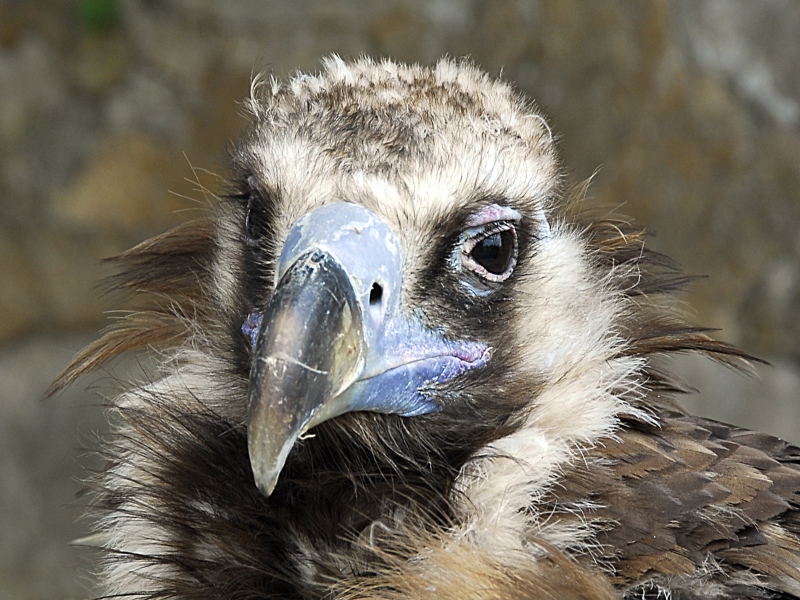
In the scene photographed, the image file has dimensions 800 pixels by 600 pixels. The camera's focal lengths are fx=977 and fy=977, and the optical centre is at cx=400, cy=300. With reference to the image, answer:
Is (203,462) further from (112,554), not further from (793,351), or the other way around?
(793,351)

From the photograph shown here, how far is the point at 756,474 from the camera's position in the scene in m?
1.08

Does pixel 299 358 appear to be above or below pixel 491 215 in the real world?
below

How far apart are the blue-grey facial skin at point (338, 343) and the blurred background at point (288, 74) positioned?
128cm

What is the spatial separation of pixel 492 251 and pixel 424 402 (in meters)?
0.20

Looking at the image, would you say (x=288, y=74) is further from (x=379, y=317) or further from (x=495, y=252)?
(x=379, y=317)

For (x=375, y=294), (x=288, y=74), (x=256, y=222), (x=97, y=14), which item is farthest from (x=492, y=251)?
(x=97, y=14)

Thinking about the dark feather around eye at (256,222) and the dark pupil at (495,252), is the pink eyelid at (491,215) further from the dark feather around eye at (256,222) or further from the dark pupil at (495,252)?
the dark feather around eye at (256,222)

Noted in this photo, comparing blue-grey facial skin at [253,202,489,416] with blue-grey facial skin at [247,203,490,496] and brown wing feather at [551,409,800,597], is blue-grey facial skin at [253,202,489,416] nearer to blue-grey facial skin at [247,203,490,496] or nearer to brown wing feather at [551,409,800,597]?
blue-grey facial skin at [247,203,490,496]

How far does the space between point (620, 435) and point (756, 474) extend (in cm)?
15

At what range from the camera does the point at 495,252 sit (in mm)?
1165

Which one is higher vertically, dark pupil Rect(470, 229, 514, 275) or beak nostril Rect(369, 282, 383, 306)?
dark pupil Rect(470, 229, 514, 275)

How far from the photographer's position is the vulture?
980mm

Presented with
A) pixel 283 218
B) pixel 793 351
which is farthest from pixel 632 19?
pixel 283 218

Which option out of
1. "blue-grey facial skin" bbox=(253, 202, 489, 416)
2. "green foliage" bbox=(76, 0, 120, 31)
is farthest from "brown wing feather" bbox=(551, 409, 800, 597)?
"green foliage" bbox=(76, 0, 120, 31)
